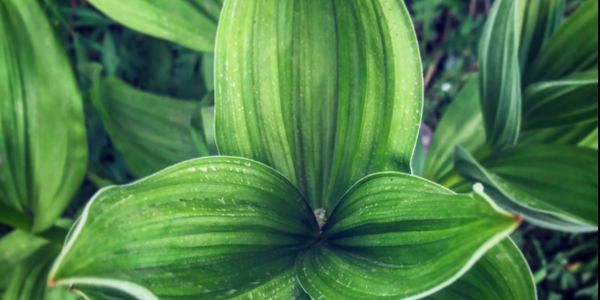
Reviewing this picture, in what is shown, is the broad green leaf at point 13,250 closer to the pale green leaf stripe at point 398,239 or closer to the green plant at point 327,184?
the green plant at point 327,184

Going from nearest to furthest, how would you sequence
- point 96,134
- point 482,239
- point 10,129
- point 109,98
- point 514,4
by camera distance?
point 482,239 < point 514,4 < point 10,129 < point 109,98 < point 96,134

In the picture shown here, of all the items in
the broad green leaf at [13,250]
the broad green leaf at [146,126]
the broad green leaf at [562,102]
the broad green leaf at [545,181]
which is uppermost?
the broad green leaf at [562,102]

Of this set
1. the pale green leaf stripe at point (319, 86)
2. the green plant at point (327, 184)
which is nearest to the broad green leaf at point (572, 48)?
the green plant at point (327, 184)

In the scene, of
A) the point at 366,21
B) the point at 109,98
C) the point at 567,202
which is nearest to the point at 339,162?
the point at 366,21

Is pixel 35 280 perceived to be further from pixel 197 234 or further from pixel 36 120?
pixel 197 234

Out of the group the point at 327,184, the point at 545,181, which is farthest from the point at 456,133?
the point at 327,184

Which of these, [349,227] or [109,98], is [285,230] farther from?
[109,98]
